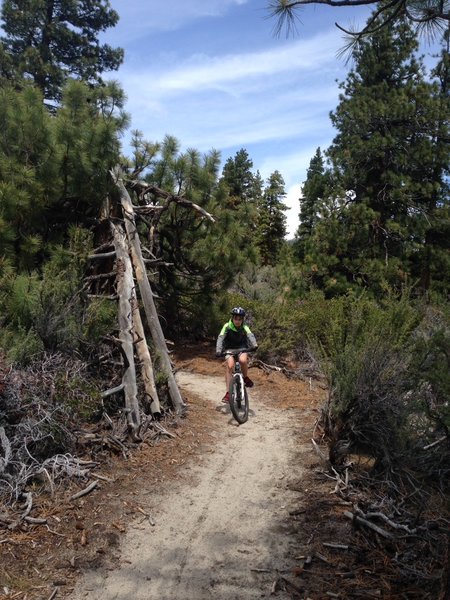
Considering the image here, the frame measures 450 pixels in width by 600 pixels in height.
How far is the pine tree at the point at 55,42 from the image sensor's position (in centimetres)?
2169

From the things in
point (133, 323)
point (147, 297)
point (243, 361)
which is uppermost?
point (147, 297)

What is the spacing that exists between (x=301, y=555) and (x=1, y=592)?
87.4 inches

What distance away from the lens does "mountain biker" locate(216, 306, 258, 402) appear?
768cm

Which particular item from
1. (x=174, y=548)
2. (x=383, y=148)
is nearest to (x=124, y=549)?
(x=174, y=548)

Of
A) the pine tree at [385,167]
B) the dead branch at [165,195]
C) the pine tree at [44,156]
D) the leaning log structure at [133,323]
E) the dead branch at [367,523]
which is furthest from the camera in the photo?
the pine tree at [385,167]

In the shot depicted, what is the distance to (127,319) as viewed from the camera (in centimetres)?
698

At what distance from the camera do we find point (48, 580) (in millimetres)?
3719

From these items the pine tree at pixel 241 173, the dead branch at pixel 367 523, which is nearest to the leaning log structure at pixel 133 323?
the dead branch at pixel 367 523

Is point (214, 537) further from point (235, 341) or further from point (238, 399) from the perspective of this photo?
point (235, 341)

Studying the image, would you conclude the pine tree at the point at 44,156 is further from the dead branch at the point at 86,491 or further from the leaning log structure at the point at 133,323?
the dead branch at the point at 86,491

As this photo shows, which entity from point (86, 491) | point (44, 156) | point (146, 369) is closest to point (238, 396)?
point (146, 369)

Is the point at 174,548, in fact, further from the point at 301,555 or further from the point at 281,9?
the point at 281,9

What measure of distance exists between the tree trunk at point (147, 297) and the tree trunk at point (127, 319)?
0.63 ft

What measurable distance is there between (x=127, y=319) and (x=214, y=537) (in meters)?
3.38
